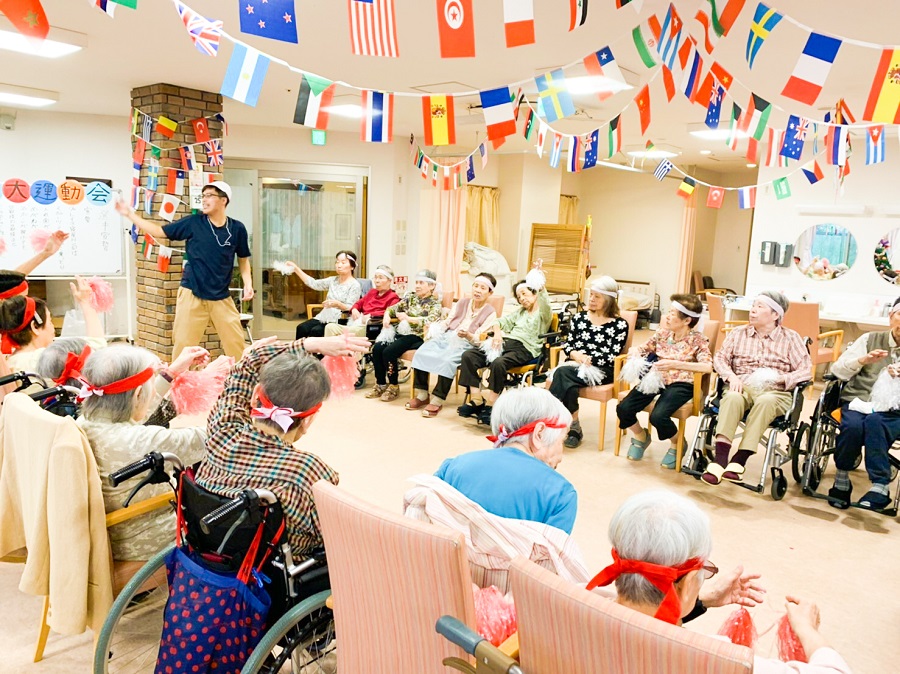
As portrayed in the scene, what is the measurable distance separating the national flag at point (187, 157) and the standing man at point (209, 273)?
4.28 ft

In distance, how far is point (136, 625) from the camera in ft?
7.61

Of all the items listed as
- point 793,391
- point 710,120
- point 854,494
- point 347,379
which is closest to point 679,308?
point 793,391

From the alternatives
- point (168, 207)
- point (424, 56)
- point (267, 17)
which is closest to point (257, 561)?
point (267, 17)

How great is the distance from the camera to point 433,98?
11.4 ft

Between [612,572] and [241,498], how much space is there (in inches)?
33.4

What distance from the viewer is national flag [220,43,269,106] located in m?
2.47

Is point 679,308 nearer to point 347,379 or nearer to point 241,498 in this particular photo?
point 347,379

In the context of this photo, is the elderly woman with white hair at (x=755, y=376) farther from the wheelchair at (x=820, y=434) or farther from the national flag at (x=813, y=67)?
the national flag at (x=813, y=67)

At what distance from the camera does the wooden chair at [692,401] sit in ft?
12.8

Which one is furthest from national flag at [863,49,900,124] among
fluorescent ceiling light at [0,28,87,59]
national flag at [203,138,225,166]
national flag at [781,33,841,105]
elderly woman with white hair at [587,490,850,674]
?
national flag at [203,138,225,166]

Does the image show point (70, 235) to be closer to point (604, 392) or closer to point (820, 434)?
point (604, 392)

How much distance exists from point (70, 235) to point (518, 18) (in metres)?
6.21

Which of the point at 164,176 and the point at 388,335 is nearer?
the point at 388,335

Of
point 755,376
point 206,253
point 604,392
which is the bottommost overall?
point 604,392
